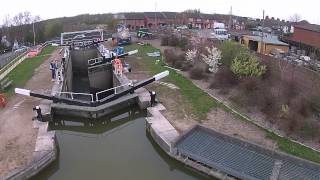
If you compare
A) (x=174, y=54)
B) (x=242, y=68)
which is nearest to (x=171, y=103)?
(x=242, y=68)

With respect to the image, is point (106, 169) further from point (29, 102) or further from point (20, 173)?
point (29, 102)

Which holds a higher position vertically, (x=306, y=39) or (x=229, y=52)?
(x=306, y=39)

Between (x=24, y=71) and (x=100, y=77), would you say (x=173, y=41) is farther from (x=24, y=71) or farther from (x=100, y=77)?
(x=24, y=71)

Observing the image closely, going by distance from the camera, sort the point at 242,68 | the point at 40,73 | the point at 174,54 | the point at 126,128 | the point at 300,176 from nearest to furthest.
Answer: the point at 300,176 < the point at 126,128 < the point at 242,68 < the point at 40,73 < the point at 174,54

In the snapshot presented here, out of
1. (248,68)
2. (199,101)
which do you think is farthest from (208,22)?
(199,101)

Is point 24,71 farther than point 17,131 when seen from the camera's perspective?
Yes

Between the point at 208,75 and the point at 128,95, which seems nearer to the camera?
the point at 128,95

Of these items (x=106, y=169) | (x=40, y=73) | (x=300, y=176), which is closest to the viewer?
(x=300, y=176)

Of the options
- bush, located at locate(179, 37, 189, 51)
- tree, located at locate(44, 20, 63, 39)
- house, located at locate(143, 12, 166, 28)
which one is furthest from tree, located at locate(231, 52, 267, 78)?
tree, located at locate(44, 20, 63, 39)
